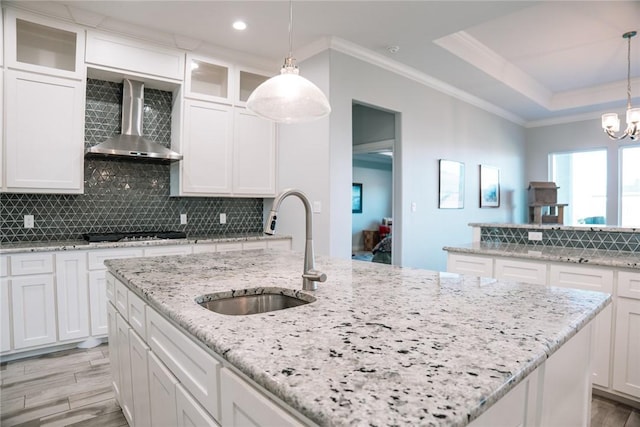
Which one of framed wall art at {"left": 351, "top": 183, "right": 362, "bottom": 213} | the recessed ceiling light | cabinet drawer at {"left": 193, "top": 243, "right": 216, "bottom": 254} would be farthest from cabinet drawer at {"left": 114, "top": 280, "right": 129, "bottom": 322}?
framed wall art at {"left": 351, "top": 183, "right": 362, "bottom": 213}

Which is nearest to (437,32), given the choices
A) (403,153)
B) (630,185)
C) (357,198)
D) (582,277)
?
(403,153)

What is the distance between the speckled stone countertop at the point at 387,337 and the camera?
595mm

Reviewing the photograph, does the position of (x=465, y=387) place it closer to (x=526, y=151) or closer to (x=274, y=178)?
(x=274, y=178)

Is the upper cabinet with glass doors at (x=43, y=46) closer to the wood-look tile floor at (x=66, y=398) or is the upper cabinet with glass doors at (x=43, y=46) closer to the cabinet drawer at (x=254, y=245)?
the cabinet drawer at (x=254, y=245)

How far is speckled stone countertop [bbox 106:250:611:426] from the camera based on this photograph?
0.59 metres

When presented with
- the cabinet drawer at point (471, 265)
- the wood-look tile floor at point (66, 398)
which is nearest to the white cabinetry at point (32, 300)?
the wood-look tile floor at point (66, 398)

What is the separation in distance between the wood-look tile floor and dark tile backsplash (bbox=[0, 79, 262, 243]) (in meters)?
1.15

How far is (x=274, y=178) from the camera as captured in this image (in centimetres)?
428

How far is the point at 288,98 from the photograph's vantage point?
5.89 ft

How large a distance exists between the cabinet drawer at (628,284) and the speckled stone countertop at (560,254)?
0.05m

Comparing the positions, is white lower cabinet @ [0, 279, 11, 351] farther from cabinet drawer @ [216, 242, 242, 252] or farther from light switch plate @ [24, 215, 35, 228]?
cabinet drawer @ [216, 242, 242, 252]

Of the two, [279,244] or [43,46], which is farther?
[279,244]

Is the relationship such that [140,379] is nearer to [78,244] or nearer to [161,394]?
[161,394]

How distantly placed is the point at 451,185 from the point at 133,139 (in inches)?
159
